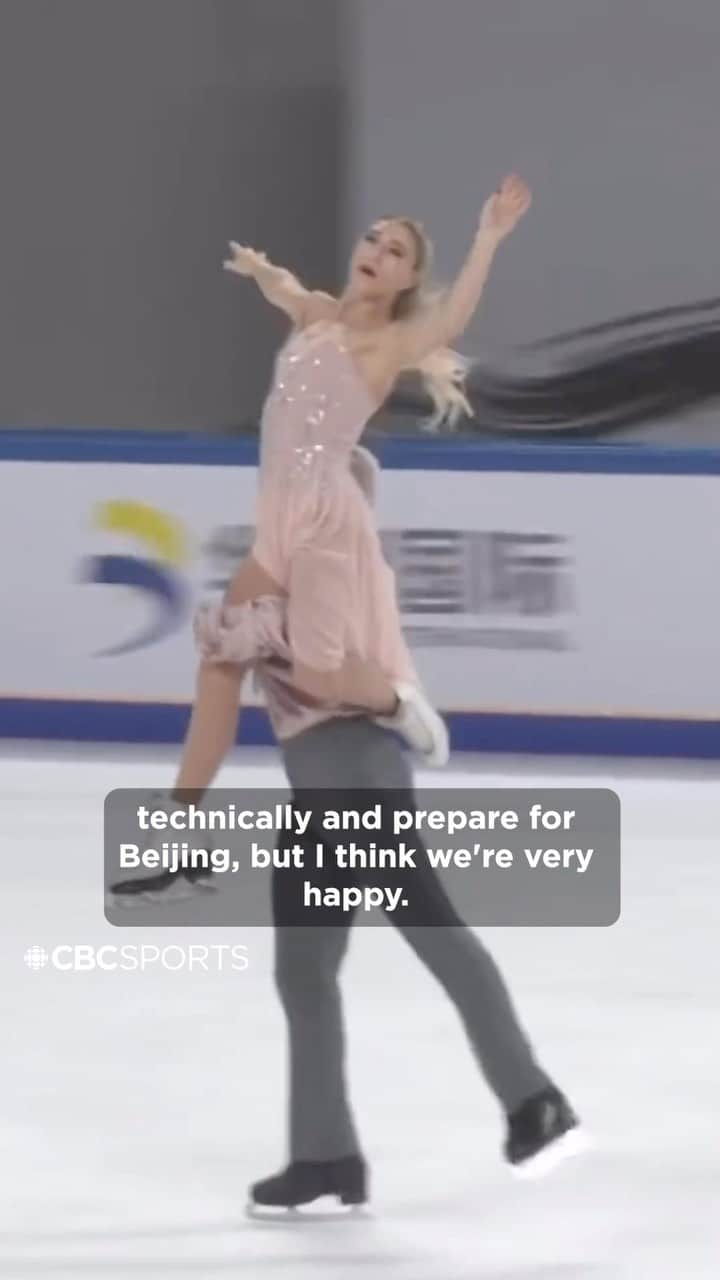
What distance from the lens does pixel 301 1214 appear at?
3.40 m

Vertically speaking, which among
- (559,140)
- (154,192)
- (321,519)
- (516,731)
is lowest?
(321,519)

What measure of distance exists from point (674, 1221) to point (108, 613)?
4636 mm

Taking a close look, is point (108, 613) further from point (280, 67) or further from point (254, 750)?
point (280, 67)

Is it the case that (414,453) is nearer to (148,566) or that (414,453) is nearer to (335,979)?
(148,566)

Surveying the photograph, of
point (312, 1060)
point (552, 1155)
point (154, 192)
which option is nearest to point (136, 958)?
point (312, 1060)

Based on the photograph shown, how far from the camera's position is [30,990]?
4742mm

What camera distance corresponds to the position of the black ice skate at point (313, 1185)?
3381 millimetres

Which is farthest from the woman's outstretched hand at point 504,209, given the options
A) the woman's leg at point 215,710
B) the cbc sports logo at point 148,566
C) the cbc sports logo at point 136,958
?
the cbc sports logo at point 148,566

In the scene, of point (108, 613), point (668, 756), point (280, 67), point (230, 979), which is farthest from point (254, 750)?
point (280, 67)

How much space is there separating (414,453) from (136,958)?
2.94 meters

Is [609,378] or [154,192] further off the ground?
[154,192]

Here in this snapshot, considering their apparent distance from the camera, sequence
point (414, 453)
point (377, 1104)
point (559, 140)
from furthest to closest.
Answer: point (559, 140), point (414, 453), point (377, 1104)

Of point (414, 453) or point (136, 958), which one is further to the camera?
point (414, 453)

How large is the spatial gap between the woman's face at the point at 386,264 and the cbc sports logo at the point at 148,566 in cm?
456
